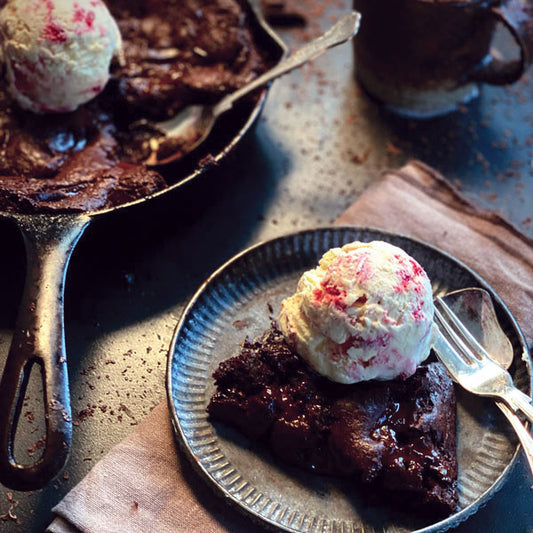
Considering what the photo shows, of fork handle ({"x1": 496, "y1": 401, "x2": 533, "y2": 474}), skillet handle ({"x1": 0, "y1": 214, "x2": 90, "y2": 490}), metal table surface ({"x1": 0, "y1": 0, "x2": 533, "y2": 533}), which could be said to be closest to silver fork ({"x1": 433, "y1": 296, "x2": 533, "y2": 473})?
fork handle ({"x1": 496, "y1": 401, "x2": 533, "y2": 474})

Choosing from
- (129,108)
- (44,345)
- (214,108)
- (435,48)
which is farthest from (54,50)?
(435,48)

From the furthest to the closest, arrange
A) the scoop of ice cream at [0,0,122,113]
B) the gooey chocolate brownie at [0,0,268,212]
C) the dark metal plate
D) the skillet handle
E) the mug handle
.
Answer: the mug handle < the scoop of ice cream at [0,0,122,113] < the gooey chocolate brownie at [0,0,268,212] < the dark metal plate < the skillet handle

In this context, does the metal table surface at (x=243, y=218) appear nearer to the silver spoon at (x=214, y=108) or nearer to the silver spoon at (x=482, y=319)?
the silver spoon at (x=214, y=108)

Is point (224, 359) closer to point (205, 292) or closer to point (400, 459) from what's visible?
point (205, 292)

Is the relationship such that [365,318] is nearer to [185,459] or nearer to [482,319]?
[482,319]

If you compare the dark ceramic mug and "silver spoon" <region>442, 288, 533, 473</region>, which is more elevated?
the dark ceramic mug

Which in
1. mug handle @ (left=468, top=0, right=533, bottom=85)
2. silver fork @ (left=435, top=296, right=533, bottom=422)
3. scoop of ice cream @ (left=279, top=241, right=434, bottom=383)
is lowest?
silver fork @ (left=435, top=296, right=533, bottom=422)

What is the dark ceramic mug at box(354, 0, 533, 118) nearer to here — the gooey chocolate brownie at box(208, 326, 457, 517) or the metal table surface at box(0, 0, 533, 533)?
the metal table surface at box(0, 0, 533, 533)

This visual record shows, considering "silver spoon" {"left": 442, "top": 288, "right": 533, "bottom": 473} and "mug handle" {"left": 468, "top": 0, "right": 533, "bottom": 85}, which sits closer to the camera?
"silver spoon" {"left": 442, "top": 288, "right": 533, "bottom": 473}

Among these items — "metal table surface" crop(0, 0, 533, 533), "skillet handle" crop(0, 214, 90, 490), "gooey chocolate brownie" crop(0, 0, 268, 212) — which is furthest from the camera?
"gooey chocolate brownie" crop(0, 0, 268, 212)
